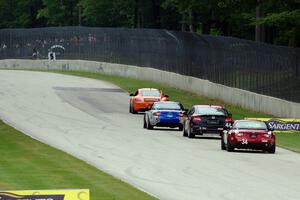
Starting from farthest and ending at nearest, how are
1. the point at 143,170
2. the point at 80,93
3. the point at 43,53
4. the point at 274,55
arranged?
the point at 43,53
the point at 80,93
the point at 274,55
the point at 143,170

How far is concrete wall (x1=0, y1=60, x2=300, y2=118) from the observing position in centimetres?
5503

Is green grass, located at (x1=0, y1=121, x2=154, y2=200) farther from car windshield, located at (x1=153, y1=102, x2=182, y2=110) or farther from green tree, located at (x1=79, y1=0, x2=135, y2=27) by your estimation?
green tree, located at (x1=79, y1=0, x2=135, y2=27)

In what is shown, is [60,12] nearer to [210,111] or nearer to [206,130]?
[210,111]

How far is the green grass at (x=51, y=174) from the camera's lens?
2205cm

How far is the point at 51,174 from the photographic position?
83.4ft

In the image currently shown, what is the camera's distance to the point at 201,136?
1756 inches

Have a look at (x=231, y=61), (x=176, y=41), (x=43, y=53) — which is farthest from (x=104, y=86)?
(x=43, y=53)

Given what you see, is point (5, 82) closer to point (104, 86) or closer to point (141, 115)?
point (104, 86)

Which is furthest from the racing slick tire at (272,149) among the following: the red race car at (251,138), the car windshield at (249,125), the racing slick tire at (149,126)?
the racing slick tire at (149,126)

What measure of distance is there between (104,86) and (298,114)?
27908mm

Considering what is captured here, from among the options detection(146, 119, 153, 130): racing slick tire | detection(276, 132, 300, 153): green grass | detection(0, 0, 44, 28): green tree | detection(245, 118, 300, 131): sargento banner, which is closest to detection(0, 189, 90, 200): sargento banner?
detection(276, 132, 300, 153): green grass

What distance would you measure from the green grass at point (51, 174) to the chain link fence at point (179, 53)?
71.9 feet

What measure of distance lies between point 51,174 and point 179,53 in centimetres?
4903

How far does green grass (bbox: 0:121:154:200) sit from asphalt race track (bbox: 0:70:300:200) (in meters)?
0.69
